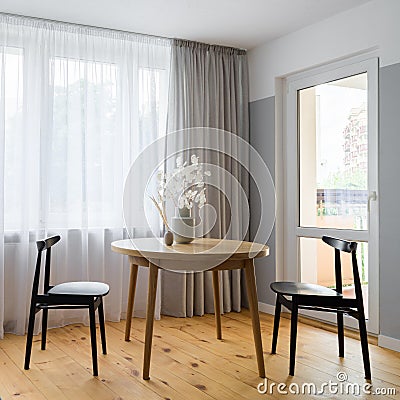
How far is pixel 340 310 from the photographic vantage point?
134 inches

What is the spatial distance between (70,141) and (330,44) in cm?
223

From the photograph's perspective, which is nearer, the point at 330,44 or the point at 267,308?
the point at 330,44

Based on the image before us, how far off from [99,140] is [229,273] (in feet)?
5.68

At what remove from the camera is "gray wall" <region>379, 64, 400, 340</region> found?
149 inches

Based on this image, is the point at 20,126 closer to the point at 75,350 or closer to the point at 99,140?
the point at 99,140

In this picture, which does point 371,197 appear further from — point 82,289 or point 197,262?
point 82,289

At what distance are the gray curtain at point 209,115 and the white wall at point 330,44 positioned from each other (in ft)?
0.71

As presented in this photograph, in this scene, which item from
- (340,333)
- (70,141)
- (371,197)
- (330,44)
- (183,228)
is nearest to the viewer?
(340,333)

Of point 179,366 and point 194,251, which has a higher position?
point 194,251

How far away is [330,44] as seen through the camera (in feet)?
14.3

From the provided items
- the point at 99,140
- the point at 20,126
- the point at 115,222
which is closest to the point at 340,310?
the point at 115,222

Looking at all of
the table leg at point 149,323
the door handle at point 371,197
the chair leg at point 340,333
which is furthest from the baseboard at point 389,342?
the table leg at point 149,323

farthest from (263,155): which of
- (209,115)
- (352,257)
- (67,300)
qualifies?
(67,300)

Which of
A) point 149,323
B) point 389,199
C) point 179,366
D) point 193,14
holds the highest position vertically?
point 193,14
